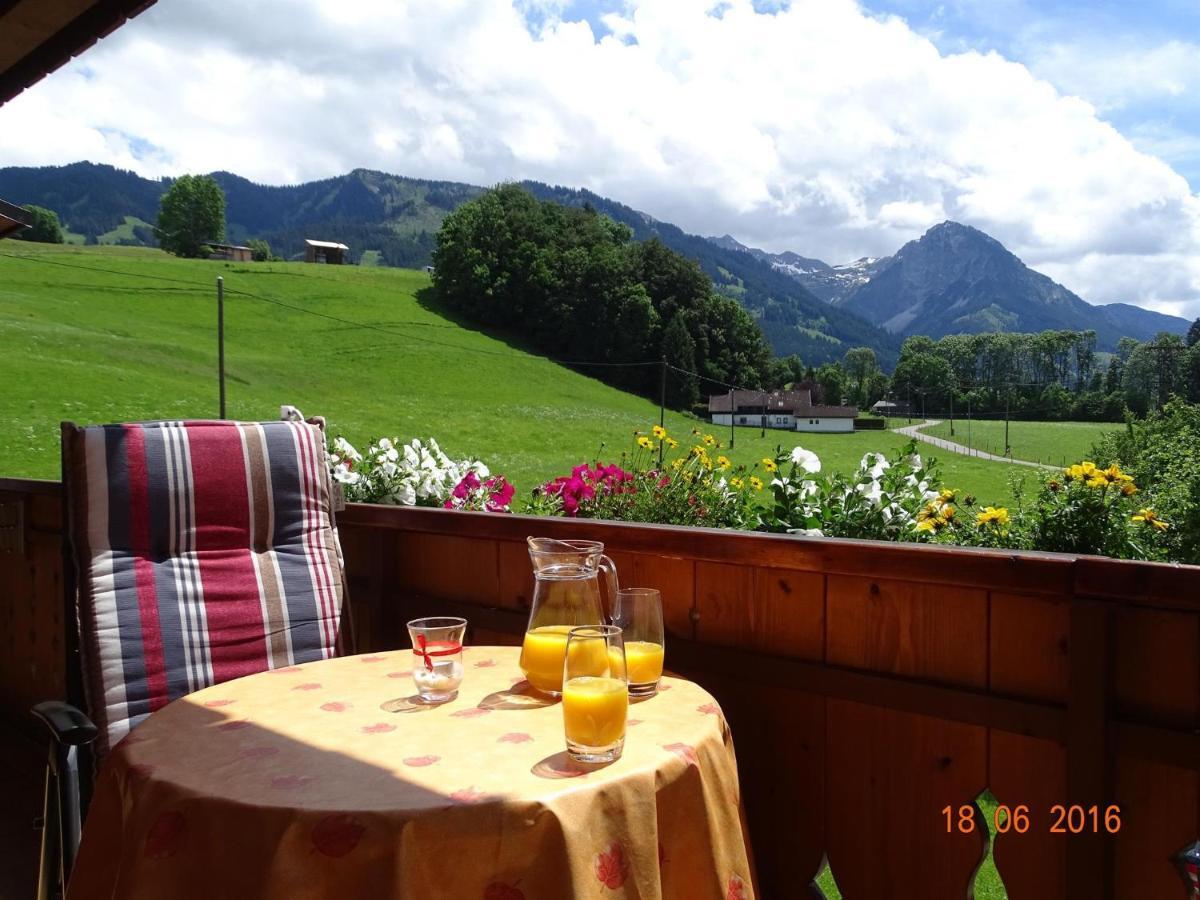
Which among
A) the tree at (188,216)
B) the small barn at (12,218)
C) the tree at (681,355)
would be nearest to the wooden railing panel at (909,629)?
the small barn at (12,218)

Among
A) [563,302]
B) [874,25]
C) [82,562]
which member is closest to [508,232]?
[563,302]

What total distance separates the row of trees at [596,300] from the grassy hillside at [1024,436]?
1549 centimetres

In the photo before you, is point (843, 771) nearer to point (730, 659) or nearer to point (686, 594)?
point (730, 659)

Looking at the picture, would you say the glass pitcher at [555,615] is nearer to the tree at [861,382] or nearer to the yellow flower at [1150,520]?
the yellow flower at [1150,520]

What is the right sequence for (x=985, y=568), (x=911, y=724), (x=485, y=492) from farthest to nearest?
1. (x=485, y=492)
2. (x=911, y=724)
3. (x=985, y=568)

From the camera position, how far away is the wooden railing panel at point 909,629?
1438 mm

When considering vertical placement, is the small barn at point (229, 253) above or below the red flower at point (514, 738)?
above

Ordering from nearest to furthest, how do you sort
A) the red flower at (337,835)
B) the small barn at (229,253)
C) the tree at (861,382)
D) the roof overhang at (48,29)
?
1. the red flower at (337,835)
2. the roof overhang at (48,29)
3. the small barn at (229,253)
4. the tree at (861,382)

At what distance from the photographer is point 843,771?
158 centimetres

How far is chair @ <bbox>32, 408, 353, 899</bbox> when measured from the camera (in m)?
1.80

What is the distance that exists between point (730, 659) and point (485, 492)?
1724 millimetres

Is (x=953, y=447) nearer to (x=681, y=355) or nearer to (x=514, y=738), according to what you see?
(x=681, y=355)

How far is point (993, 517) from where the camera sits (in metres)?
2.47

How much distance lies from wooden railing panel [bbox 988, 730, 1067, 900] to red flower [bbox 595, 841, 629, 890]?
0.80 metres
